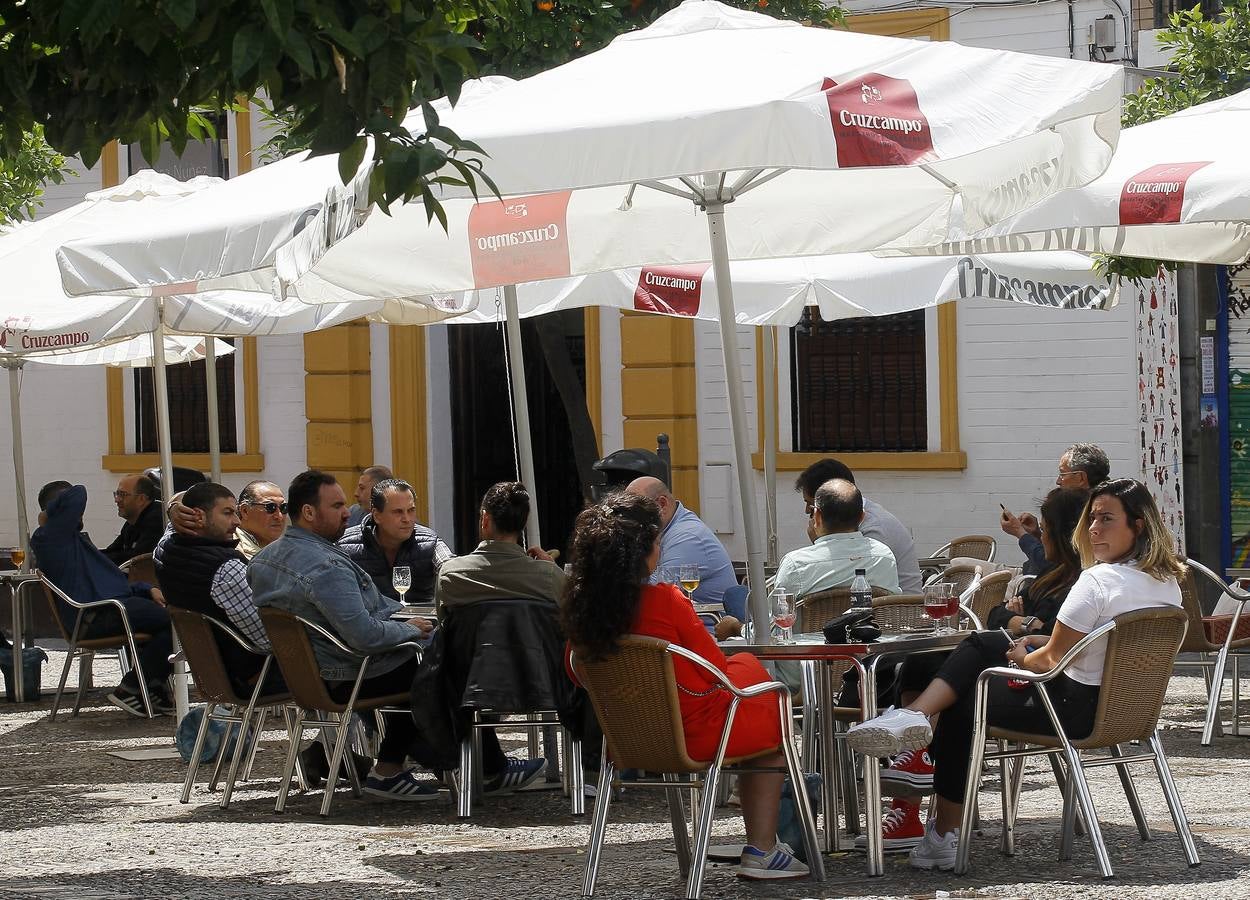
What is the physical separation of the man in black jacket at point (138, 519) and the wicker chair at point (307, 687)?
4533 mm

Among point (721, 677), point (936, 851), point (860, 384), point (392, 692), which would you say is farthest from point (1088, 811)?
point (860, 384)

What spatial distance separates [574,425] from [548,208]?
7.53 m

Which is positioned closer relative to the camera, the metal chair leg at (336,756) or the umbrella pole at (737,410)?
the umbrella pole at (737,410)

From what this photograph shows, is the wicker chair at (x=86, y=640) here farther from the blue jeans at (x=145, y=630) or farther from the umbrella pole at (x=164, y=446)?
the umbrella pole at (x=164, y=446)

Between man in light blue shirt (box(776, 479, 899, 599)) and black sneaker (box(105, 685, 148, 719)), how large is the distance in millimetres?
4806

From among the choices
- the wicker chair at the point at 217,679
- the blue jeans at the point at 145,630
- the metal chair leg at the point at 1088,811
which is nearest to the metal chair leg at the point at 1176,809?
the metal chair leg at the point at 1088,811

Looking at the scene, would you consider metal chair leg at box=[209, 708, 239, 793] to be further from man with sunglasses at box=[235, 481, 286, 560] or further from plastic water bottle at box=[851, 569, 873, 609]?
plastic water bottle at box=[851, 569, 873, 609]

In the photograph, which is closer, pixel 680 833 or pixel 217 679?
pixel 680 833

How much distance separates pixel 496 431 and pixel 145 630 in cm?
695

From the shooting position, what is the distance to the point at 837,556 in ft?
25.4

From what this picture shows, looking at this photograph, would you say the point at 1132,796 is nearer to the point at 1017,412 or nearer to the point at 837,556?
the point at 837,556

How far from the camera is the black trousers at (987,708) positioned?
6238 millimetres

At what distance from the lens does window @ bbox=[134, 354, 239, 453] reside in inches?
713

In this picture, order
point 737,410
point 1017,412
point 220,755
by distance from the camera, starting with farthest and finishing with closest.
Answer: point 1017,412
point 220,755
point 737,410
